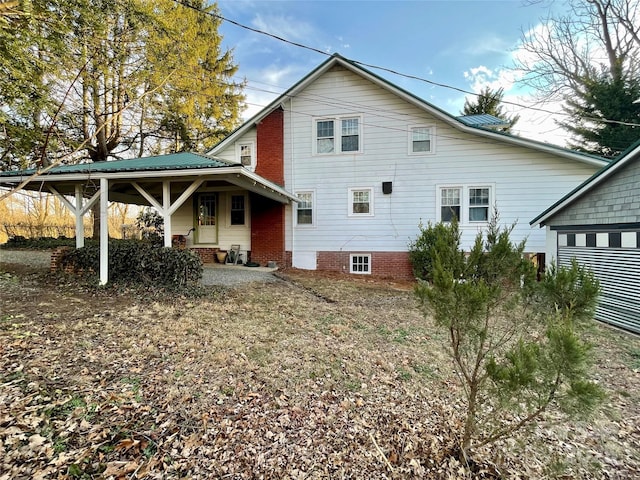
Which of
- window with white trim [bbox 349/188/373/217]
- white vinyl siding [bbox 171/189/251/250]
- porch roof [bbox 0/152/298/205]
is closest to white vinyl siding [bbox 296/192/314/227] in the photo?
window with white trim [bbox 349/188/373/217]

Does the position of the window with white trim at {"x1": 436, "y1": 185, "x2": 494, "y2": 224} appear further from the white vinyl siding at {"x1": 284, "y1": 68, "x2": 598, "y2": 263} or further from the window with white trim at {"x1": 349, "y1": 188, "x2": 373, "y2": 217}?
the window with white trim at {"x1": 349, "y1": 188, "x2": 373, "y2": 217}

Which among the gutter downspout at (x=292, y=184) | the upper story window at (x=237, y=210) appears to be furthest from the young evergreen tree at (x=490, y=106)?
the upper story window at (x=237, y=210)

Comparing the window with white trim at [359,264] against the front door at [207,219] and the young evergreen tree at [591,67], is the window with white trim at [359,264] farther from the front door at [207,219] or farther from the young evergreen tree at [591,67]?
the young evergreen tree at [591,67]

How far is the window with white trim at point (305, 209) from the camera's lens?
1100 centimetres

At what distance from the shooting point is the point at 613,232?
228 inches

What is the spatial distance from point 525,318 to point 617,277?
524cm

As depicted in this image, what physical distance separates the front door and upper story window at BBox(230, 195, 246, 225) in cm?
72

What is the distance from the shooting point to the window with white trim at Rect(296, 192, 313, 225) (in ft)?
36.1

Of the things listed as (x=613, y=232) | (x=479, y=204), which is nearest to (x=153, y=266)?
(x=613, y=232)

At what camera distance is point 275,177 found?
11.2 meters

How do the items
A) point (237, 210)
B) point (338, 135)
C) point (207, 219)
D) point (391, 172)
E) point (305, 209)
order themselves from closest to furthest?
point (391, 172) → point (338, 135) → point (305, 209) → point (237, 210) → point (207, 219)

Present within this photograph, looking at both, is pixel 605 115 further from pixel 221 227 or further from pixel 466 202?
pixel 221 227

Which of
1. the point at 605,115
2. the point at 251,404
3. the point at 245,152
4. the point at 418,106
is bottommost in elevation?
the point at 251,404

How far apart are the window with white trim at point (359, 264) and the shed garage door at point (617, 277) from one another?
5.86 m
